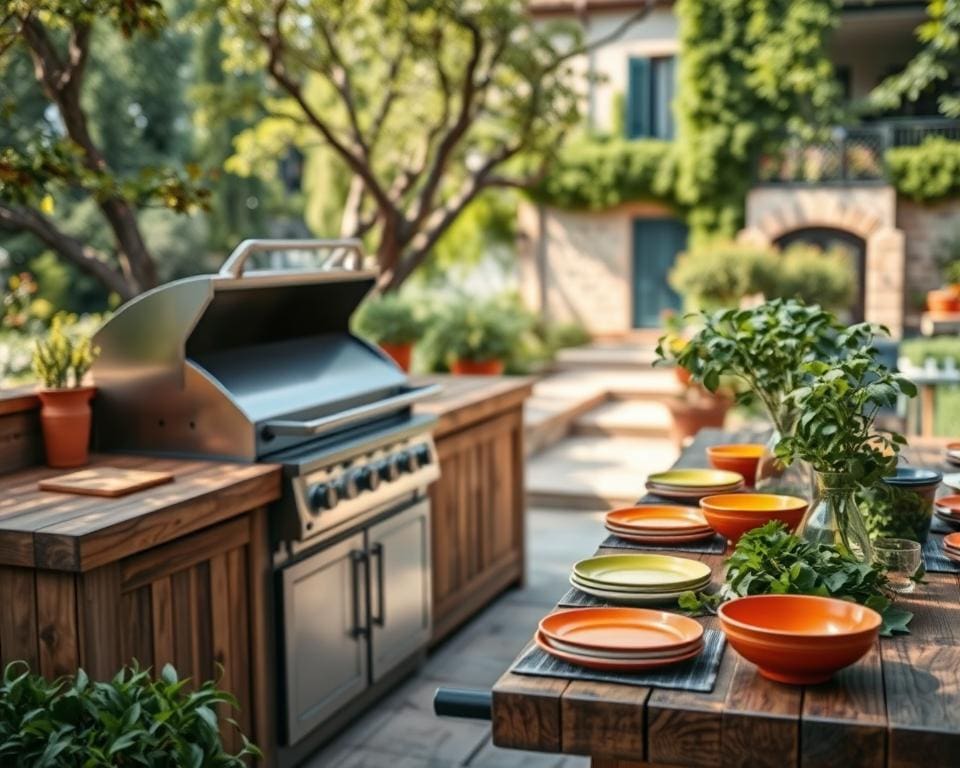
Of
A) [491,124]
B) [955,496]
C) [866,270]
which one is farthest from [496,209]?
[955,496]

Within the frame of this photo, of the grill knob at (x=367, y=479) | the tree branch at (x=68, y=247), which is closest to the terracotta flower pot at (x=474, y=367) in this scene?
the tree branch at (x=68, y=247)

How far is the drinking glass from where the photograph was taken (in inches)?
96.1

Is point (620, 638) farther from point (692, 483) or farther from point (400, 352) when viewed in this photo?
point (400, 352)

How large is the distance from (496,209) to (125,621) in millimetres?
15185

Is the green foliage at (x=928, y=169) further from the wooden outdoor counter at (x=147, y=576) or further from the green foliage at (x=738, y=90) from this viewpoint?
the wooden outdoor counter at (x=147, y=576)

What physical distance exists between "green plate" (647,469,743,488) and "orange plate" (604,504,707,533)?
170 mm

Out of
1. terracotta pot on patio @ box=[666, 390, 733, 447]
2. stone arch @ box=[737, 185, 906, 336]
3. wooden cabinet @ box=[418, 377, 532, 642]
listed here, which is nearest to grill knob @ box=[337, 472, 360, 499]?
wooden cabinet @ box=[418, 377, 532, 642]

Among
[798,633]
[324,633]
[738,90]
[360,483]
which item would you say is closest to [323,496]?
[360,483]

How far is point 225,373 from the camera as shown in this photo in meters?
4.02

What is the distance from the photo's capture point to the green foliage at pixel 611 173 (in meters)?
16.7

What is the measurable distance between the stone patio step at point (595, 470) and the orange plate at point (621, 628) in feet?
18.8

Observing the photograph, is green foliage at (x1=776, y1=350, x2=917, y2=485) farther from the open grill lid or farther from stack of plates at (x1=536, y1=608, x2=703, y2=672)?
the open grill lid

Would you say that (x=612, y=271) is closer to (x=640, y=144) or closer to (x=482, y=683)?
(x=640, y=144)

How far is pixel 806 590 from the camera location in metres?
2.20
